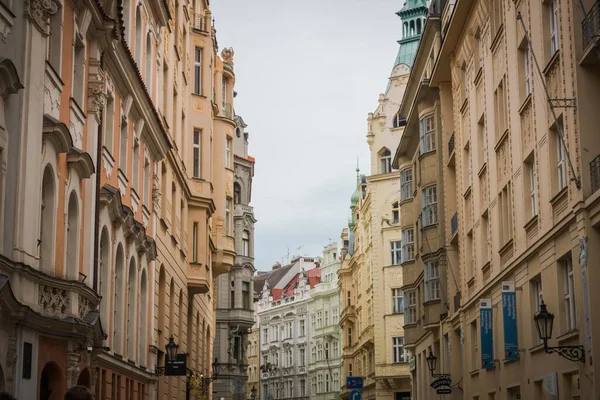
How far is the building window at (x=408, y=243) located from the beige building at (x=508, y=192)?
119 inches

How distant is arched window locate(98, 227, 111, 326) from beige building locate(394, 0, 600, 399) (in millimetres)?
8989

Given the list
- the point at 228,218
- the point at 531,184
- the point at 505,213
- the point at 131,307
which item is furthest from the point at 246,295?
the point at 531,184

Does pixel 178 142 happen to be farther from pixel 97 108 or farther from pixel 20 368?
pixel 20 368

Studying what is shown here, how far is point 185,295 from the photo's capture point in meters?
40.3

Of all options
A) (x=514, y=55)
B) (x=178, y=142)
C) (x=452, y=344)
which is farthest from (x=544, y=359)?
(x=178, y=142)

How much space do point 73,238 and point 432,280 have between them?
21.9m

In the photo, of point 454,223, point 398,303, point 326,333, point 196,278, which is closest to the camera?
point 454,223

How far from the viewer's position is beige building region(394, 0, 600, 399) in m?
19.1

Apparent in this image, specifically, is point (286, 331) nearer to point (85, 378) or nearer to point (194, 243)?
point (194, 243)

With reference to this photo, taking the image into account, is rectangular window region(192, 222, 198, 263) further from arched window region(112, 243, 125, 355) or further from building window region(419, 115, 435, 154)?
arched window region(112, 243, 125, 355)

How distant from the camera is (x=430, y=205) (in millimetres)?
40906

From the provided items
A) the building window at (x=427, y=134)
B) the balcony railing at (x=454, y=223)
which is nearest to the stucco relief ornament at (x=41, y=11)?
the balcony railing at (x=454, y=223)

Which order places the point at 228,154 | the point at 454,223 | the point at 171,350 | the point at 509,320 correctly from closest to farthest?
1. the point at 509,320
2. the point at 171,350
3. the point at 454,223
4. the point at 228,154

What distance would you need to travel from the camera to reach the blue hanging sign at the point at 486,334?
28.2 m
